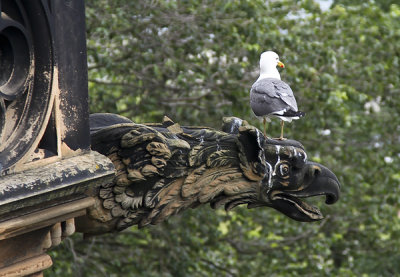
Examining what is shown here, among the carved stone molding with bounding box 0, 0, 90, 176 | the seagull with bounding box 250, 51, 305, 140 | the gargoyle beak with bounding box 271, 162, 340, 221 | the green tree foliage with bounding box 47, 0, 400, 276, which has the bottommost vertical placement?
the green tree foliage with bounding box 47, 0, 400, 276

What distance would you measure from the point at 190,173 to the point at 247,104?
4.42 metres

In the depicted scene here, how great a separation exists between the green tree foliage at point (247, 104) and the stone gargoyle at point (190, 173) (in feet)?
11.8

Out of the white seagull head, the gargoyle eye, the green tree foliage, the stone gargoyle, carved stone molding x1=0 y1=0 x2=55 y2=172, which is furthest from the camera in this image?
the green tree foliage

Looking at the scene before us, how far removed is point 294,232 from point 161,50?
272 cm

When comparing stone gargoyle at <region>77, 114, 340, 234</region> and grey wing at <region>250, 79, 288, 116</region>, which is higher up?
grey wing at <region>250, 79, 288, 116</region>

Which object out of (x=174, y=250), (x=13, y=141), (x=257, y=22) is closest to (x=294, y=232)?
(x=174, y=250)

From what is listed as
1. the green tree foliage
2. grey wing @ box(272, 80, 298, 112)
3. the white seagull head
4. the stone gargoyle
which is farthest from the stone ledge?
the green tree foliage

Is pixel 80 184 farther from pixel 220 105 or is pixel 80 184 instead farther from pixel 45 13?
pixel 220 105

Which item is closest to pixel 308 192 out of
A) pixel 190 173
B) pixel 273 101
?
pixel 273 101

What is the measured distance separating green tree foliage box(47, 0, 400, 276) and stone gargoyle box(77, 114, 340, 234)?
11.8 ft

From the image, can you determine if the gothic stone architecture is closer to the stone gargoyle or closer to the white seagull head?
the stone gargoyle

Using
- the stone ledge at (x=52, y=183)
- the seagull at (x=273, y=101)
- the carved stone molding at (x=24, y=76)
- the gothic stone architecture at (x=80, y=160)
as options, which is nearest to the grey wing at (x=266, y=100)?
the seagull at (x=273, y=101)

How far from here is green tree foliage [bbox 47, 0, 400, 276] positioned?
8250 mm

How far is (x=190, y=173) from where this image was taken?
416 centimetres
